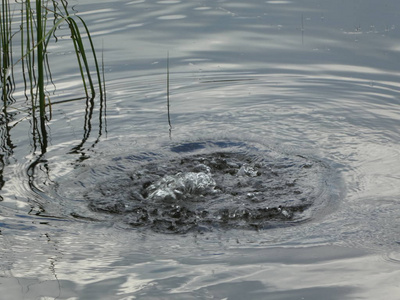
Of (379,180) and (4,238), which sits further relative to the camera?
(379,180)

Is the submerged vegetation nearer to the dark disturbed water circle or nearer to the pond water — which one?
the pond water

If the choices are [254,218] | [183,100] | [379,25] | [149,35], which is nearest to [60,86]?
[183,100]

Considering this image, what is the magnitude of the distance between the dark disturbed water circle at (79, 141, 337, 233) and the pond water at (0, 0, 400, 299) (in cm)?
2

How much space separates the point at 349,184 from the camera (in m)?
5.19

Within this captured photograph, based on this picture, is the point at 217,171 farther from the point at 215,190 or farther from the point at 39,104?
the point at 39,104

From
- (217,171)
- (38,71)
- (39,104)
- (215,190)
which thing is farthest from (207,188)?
(39,104)

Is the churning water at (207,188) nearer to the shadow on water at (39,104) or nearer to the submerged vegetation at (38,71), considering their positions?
the shadow on water at (39,104)

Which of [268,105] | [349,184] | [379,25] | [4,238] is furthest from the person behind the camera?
[379,25]

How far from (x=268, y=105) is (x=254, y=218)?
2.56 m

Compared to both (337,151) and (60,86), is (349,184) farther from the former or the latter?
(60,86)

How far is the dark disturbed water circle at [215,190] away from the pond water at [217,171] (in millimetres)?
16

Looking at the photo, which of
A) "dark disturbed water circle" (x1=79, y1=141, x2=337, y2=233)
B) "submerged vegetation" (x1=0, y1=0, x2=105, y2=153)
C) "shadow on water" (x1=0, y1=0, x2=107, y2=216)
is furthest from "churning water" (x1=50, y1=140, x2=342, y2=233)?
"submerged vegetation" (x1=0, y1=0, x2=105, y2=153)

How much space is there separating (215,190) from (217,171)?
42cm

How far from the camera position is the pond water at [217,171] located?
13.0 ft
